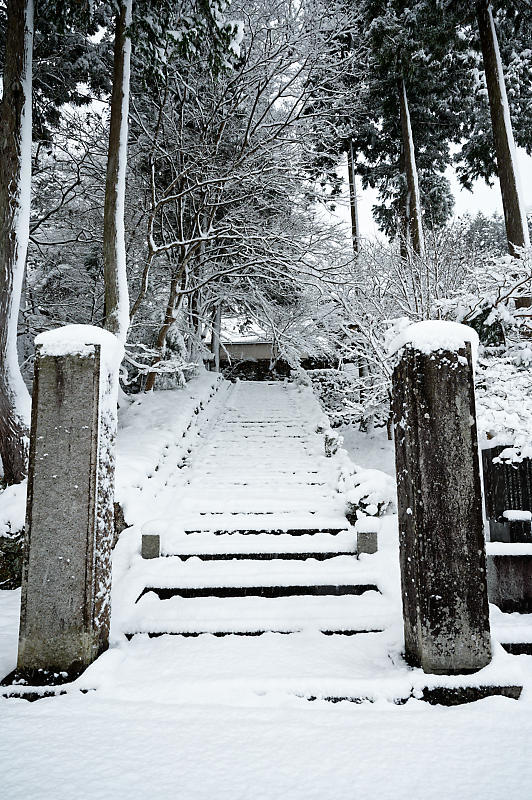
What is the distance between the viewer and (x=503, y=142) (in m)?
8.92

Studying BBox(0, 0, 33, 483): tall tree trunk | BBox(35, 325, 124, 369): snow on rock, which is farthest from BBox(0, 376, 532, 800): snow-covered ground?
BBox(0, 0, 33, 483): tall tree trunk

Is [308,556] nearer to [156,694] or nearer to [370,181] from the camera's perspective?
[156,694]

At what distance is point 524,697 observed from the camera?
247cm

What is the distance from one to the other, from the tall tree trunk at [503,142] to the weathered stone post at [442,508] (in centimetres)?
714

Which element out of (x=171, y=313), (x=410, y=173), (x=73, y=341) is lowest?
(x=73, y=341)

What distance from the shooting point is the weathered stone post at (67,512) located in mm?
2672

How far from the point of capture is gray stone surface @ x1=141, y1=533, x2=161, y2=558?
4.43 m

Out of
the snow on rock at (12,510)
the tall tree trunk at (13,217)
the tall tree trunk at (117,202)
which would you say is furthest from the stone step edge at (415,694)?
the tall tree trunk at (117,202)

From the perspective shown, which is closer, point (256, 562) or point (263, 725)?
point (263, 725)

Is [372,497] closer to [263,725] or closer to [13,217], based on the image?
[263,725]

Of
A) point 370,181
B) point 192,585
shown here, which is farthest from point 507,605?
point 370,181

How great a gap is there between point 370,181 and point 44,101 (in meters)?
12.1

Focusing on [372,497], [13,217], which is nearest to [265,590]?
[372,497]

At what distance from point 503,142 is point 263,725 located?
34.8 feet
